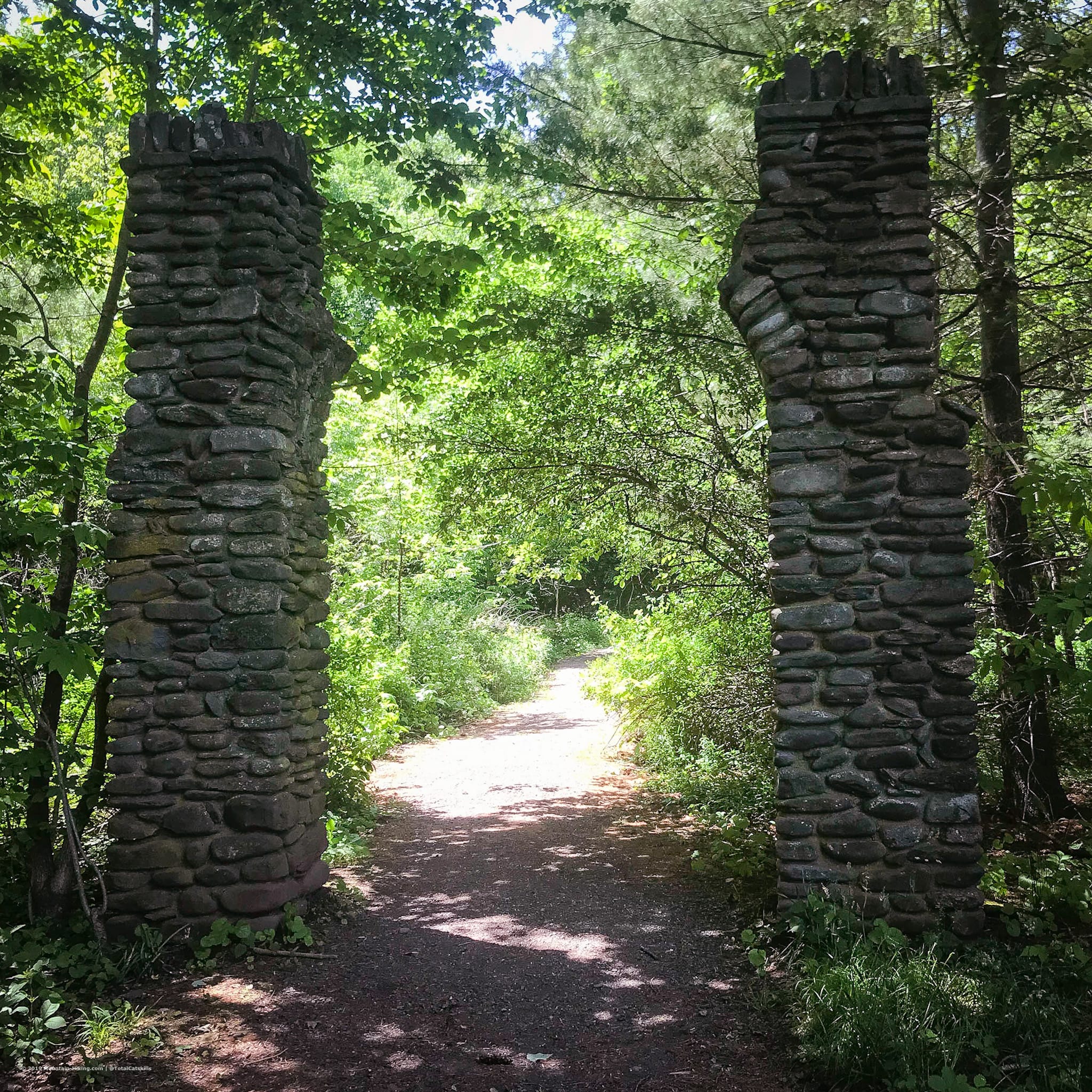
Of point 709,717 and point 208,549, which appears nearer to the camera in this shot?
point 208,549

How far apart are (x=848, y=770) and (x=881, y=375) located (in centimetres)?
201

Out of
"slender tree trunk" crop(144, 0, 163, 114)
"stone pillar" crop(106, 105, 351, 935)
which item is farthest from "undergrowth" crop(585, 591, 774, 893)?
"slender tree trunk" crop(144, 0, 163, 114)

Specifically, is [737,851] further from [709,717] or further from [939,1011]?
[709,717]

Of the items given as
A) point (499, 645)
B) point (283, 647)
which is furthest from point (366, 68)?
point (499, 645)

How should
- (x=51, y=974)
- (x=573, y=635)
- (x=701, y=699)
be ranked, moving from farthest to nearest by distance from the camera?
1. (x=573, y=635)
2. (x=701, y=699)
3. (x=51, y=974)

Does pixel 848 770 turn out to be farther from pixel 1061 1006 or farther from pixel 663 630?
pixel 663 630

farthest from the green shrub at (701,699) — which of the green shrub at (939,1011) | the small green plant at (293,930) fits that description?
the small green plant at (293,930)

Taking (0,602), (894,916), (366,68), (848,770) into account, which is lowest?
(894,916)

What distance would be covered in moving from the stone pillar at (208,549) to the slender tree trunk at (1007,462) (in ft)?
14.6

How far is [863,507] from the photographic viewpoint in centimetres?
432

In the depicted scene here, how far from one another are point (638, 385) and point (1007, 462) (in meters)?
3.14

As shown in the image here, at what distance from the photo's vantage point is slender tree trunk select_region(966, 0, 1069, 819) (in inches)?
221

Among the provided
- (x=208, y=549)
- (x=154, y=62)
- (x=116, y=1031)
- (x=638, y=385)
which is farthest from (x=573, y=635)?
(x=116, y=1031)

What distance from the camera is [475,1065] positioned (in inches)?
134
